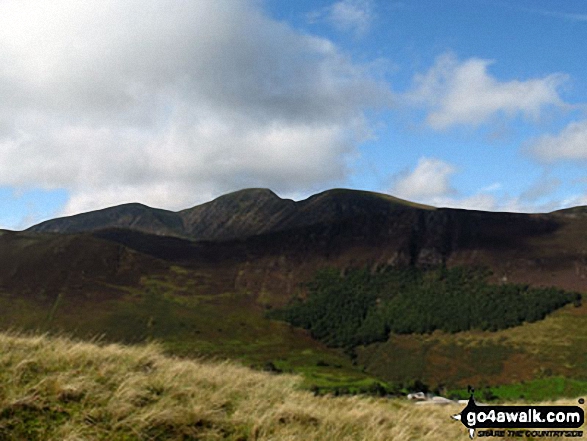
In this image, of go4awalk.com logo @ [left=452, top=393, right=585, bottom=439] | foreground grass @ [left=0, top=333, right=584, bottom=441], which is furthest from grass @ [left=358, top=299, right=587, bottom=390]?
foreground grass @ [left=0, top=333, right=584, bottom=441]

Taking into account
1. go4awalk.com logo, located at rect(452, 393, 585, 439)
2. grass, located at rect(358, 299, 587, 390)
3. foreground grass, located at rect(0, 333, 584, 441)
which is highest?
foreground grass, located at rect(0, 333, 584, 441)

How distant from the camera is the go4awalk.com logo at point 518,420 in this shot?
10.1 meters

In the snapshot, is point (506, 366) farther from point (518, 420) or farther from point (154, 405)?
point (154, 405)

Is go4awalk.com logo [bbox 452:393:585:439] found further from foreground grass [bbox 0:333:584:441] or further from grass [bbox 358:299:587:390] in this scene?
grass [bbox 358:299:587:390]

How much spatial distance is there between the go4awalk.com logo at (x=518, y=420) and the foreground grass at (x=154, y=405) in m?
0.49

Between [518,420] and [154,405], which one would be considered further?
[518,420]

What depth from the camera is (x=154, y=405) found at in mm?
7656

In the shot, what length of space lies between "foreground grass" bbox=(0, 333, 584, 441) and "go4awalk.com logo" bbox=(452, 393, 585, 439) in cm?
49

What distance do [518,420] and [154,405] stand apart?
25.0 ft

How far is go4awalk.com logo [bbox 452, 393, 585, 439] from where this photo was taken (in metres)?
10.1

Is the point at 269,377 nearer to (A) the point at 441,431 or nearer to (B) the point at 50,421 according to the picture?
(A) the point at 441,431

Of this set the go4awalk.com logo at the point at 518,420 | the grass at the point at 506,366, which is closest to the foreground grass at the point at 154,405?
the go4awalk.com logo at the point at 518,420

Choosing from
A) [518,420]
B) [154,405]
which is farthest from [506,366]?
[154,405]

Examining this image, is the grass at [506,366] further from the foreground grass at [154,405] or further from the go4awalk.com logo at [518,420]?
the foreground grass at [154,405]
